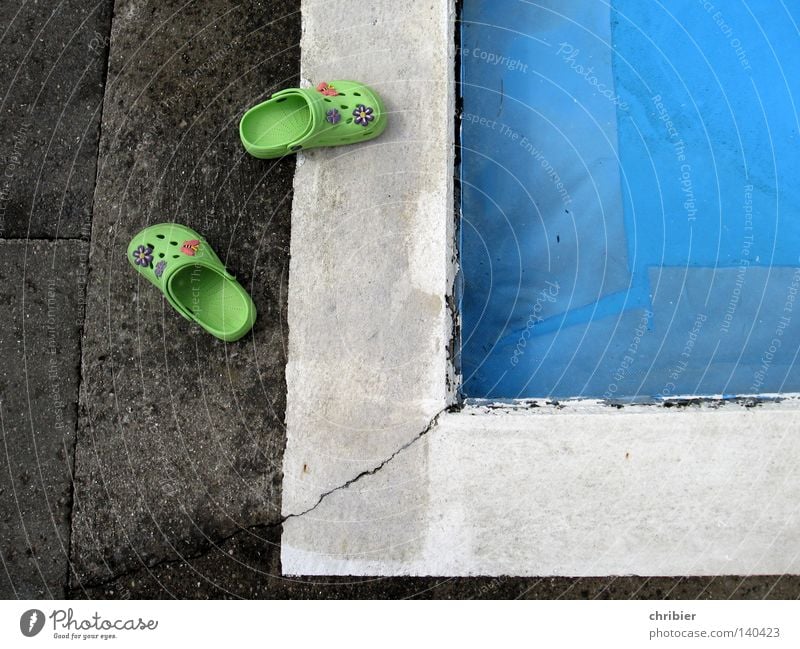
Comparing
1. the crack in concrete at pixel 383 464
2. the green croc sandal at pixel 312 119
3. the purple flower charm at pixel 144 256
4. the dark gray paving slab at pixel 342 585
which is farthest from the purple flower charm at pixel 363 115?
the dark gray paving slab at pixel 342 585

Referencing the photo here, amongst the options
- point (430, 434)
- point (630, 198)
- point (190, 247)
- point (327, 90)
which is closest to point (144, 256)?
point (190, 247)

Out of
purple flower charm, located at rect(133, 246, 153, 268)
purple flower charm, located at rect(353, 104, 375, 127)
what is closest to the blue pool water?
purple flower charm, located at rect(353, 104, 375, 127)

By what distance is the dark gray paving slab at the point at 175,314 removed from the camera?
206 cm

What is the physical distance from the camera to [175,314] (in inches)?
84.3

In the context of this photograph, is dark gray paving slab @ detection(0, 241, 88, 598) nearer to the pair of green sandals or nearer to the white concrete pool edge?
the pair of green sandals

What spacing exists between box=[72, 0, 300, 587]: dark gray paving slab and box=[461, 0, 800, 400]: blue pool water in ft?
2.08

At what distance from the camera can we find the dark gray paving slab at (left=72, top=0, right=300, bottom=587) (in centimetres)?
206

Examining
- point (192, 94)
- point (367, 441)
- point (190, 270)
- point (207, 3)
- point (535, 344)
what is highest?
point (207, 3)

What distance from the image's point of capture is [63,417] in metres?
2.16

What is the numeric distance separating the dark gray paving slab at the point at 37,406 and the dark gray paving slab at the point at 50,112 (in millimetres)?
117

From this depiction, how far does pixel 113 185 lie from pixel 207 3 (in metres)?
0.66

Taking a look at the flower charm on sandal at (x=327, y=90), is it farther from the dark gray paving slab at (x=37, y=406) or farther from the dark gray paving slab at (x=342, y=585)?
the dark gray paving slab at (x=342, y=585)
